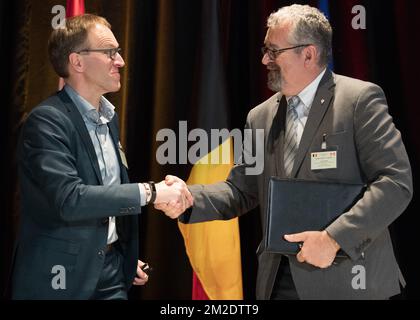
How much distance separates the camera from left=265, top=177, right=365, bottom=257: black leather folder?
7.93 ft

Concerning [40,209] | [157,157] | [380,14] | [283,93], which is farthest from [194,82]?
[40,209]

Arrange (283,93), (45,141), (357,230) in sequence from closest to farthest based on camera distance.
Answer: (357,230)
(45,141)
(283,93)

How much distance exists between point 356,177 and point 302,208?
299mm

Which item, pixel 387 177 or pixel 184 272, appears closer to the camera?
pixel 387 177

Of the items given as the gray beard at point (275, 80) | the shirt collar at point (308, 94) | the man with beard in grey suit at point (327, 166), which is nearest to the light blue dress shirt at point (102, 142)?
the man with beard in grey suit at point (327, 166)

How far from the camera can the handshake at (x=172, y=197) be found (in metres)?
2.74

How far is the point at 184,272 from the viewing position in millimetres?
3754

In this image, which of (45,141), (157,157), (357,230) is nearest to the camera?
(357,230)

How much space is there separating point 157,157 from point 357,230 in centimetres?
172

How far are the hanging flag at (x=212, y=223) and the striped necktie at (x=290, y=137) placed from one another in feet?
3.18

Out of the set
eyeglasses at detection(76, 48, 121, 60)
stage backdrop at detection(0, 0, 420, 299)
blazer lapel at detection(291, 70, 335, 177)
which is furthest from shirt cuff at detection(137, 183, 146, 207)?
stage backdrop at detection(0, 0, 420, 299)

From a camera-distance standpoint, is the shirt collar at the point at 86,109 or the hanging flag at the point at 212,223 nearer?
the shirt collar at the point at 86,109

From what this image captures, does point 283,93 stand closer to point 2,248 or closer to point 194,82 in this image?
point 194,82

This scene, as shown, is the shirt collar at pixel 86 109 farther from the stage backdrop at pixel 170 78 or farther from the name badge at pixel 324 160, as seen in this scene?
the name badge at pixel 324 160
